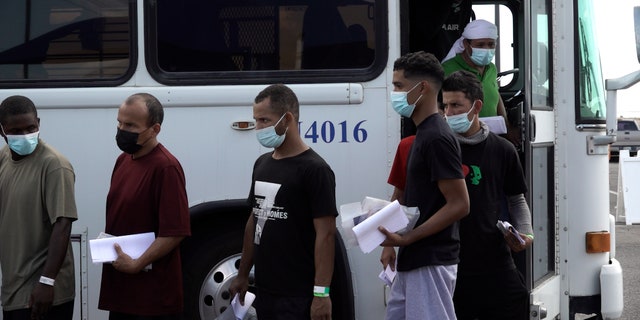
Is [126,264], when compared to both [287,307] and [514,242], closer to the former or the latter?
[287,307]

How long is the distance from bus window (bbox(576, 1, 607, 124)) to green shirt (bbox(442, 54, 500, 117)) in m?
0.58

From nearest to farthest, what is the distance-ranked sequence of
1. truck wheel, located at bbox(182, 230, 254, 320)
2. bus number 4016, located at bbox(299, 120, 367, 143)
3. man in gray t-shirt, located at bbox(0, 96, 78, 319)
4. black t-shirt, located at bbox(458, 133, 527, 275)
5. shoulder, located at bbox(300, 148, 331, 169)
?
shoulder, located at bbox(300, 148, 331, 169)
man in gray t-shirt, located at bbox(0, 96, 78, 319)
black t-shirt, located at bbox(458, 133, 527, 275)
bus number 4016, located at bbox(299, 120, 367, 143)
truck wheel, located at bbox(182, 230, 254, 320)

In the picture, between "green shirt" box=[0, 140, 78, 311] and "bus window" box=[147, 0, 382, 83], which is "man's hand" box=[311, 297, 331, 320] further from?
"bus window" box=[147, 0, 382, 83]

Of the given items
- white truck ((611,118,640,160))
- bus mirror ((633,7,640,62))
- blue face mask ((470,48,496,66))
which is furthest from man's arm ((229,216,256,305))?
white truck ((611,118,640,160))

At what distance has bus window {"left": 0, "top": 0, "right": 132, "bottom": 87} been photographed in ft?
21.0

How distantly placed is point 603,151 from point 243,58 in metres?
2.39

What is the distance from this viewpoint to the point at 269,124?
A: 4.78 meters

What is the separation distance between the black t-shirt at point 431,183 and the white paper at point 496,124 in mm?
1474

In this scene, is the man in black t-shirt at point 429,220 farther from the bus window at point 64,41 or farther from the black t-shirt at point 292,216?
the bus window at point 64,41

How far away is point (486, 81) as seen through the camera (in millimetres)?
6551

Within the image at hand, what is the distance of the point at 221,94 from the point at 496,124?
1598mm

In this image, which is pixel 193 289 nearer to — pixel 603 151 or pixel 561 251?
pixel 561 251

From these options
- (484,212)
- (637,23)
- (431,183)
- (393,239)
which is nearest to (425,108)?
(431,183)

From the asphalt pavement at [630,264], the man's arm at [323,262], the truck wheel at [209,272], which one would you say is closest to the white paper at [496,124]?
the truck wheel at [209,272]
